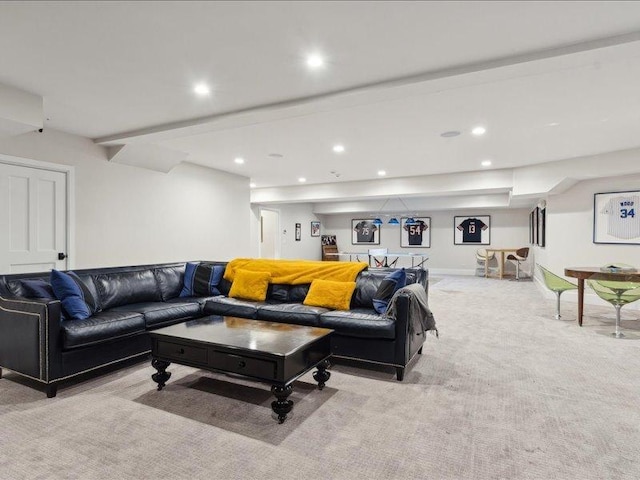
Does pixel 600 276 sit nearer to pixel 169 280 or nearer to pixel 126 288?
pixel 169 280

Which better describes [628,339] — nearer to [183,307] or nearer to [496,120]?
[496,120]

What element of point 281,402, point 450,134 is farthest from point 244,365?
point 450,134

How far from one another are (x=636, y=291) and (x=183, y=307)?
5.30 metres

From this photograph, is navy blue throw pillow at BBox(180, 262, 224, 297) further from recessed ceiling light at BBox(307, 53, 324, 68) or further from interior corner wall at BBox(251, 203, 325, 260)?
interior corner wall at BBox(251, 203, 325, 260)

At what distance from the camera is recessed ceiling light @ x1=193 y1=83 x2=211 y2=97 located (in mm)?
3162

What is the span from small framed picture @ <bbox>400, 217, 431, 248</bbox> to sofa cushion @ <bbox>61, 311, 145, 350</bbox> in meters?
9.75

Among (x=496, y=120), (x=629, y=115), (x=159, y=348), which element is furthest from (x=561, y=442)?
(x=629, y=115)

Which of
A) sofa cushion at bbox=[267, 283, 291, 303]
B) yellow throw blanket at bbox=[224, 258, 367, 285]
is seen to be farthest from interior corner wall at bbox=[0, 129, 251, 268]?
sofa cushion at bbox=[267, 283, 291, 303]

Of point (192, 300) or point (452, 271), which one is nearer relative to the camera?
point (192, 300)

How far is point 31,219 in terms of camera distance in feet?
13.8

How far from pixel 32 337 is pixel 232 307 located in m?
1.63

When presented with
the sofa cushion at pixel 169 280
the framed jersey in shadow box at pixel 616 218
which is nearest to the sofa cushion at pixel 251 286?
the sofa cushion at pixel 169 280

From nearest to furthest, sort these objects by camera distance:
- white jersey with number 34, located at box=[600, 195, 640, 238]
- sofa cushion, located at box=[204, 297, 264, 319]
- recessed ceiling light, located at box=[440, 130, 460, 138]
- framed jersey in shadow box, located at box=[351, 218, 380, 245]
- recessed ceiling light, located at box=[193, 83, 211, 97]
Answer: recessed ceiling light, located at box=[193, 83, 211, 97], sofa cushion, located at box=[204, 297, 264, 319], recessed ceiling light, located at box=[440, 130, 460, 138], white jersey with number 34, located at box=[600, 195, 640, 238], framed jersey in shadow box, located at box=[351, 218, 380, 245]

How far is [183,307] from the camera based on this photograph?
148 inches
